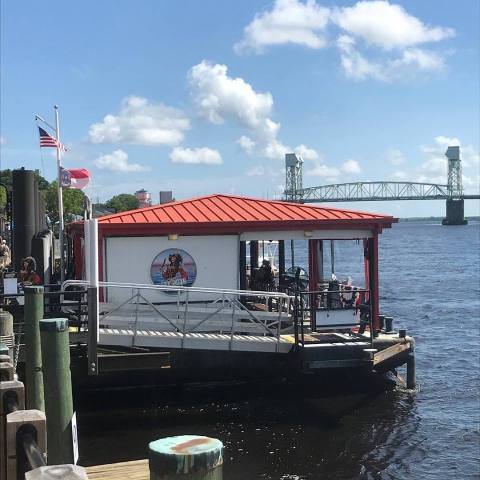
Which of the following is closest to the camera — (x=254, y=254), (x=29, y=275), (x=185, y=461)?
(x=185, y=461)

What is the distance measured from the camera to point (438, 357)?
69.8ft

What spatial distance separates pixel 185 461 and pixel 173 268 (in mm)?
Answer: 11822

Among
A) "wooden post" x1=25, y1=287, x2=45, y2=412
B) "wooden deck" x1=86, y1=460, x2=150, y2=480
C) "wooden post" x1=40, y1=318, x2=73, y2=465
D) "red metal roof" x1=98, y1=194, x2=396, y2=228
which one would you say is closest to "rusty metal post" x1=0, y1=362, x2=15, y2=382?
"wooden post" x1=40, y1=318, x2=73, y2=465

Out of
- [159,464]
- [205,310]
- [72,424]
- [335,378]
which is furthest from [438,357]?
[159,464]

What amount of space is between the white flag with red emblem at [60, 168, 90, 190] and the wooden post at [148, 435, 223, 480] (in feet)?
50.5

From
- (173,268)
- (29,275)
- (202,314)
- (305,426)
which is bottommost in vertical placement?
(305,426)

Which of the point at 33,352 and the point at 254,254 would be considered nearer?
the point at 33,352

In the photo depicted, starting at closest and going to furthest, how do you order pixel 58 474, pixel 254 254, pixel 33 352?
pixel 58 474
pixel 33 352
pixel 254 254

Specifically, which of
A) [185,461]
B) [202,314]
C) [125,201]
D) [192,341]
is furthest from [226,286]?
[125,201]

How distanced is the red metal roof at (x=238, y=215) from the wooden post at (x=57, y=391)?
28.0 feet

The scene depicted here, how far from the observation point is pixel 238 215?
14.4 m

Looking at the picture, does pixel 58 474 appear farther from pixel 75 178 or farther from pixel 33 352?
pixel 75 178

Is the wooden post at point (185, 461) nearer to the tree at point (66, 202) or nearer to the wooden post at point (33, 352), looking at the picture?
the wooden post at point (33, 352)

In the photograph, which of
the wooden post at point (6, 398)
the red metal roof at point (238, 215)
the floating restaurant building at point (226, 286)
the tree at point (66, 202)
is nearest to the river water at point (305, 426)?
the floating restaurant building at point (226, 286)
